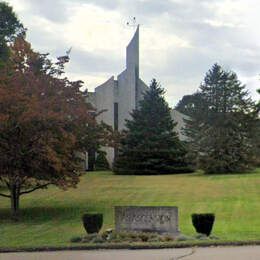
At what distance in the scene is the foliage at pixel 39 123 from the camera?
77.2 ft

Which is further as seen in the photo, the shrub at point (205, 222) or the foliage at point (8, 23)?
the foliage at point (8, 23)

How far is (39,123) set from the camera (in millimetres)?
23703

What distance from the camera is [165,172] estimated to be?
5400 cm

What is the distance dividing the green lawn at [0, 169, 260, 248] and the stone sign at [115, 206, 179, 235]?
1.40 metres

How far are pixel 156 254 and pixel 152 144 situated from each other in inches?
1655

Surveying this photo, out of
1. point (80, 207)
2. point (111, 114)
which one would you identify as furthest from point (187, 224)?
point (111, 114)

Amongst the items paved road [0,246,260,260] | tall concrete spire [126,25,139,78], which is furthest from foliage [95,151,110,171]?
paved road [0,246,260,260]

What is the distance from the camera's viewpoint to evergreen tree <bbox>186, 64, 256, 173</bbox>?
51.7 meters

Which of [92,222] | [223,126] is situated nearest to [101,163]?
[223,126]

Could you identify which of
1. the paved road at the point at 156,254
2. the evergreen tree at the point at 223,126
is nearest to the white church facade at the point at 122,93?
the evergreen tree at the point at 223,126

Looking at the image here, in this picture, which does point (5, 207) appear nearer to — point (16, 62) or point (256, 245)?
point (16, 62)

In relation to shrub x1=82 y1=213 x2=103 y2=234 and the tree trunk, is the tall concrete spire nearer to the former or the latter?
the tree trunk

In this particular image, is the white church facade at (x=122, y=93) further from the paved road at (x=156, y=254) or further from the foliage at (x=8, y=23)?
the paved road at (x=156, y=254)

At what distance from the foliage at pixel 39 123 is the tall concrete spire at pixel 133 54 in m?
43.2
